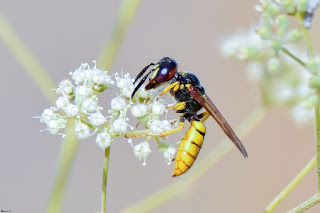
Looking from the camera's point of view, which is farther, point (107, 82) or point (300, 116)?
point (300, 116)

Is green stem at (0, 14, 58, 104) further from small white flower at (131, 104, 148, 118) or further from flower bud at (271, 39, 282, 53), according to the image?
flower bud at (271, 39, 282, 53)

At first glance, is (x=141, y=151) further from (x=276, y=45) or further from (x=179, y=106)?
(x=276, y=45)

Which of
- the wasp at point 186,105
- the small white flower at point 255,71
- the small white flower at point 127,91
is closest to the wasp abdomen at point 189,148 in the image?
the wasp at point 186,105

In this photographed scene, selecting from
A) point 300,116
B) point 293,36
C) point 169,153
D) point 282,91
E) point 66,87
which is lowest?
point 300,116

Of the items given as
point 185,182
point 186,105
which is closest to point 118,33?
point 186,105

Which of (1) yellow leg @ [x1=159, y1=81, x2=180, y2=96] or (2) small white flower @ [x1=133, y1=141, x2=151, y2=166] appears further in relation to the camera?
(1) yellow leg @ [x1=159, y1=81, x2=180, y2=96]

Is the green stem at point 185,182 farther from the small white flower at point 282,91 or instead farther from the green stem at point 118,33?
the green stem at point 118,33

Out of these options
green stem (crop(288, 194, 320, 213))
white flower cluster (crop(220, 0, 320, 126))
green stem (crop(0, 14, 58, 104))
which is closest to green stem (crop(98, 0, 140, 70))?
green stem (crop(0, 14, 58, 104))
